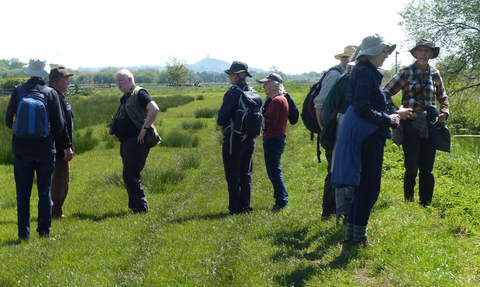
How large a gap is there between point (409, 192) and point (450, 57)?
17.6 m

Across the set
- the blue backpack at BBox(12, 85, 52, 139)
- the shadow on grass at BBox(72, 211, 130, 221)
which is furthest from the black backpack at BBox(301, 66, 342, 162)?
the shadow on grass at BBox(72, 211, 130, 221)

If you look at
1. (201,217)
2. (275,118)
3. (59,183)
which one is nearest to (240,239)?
(201,217)

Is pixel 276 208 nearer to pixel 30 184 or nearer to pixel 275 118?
pixel 275 118

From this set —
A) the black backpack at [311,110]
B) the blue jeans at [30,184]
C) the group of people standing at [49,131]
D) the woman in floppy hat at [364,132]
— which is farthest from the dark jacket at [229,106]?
the woman in floppy hat at [364,132]

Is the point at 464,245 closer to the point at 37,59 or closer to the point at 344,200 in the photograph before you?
the point at 344,200

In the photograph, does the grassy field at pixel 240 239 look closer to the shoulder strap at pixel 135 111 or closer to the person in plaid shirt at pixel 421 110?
the person in plaid shirt at pixel 421 110

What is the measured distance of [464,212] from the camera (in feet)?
20.7

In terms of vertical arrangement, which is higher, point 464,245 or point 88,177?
point 464,245

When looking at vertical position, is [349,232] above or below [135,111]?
below

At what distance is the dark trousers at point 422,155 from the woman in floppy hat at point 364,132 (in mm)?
2016

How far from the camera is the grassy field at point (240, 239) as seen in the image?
4.52 metres

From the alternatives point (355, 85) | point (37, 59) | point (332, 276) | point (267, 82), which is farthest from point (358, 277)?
point (37, 59)

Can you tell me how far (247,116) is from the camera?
700cm

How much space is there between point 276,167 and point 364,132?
310 centimetres
